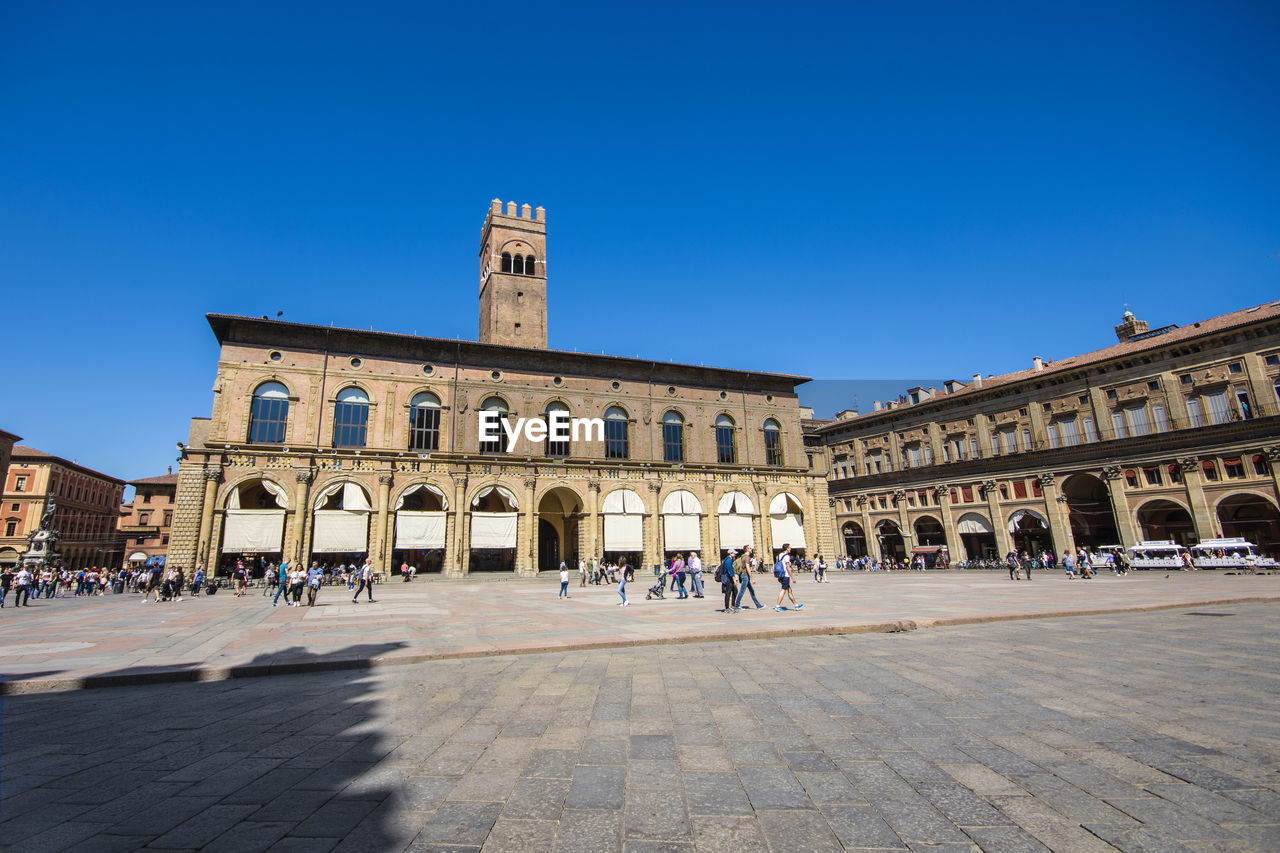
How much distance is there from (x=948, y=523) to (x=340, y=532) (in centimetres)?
4246

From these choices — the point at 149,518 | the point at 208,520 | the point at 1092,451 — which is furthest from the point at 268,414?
the point at 149,518

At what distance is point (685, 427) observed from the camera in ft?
125

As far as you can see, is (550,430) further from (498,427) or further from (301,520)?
(301,520)

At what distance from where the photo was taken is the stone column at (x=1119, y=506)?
3541 centimetres

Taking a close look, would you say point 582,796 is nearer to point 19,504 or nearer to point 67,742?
point 67,742

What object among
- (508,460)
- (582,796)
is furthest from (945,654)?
(508,460)

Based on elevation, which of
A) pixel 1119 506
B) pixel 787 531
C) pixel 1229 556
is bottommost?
pixel 1229 556

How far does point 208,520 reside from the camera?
27453 mm

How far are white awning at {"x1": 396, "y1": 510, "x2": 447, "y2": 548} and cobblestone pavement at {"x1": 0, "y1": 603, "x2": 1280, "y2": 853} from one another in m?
24.4

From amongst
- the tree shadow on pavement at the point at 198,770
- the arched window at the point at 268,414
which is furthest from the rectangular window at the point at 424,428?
the tree shadow on pavement at the point at 198,770

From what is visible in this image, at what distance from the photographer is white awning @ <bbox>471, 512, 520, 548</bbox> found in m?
31.9

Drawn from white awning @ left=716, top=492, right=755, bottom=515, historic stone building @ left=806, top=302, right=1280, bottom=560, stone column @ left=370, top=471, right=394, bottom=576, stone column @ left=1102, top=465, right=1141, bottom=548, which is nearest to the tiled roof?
historic stone building @ left=806, top=302, right=1280, bottom=560

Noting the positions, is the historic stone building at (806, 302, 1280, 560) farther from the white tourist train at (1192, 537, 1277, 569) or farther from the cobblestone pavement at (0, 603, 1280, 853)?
the cobblestone pavement at (0, 603, 1280, 853)

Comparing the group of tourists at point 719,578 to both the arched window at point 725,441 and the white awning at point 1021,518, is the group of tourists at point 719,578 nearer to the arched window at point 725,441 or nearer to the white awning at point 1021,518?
the arched window at point 725,441
